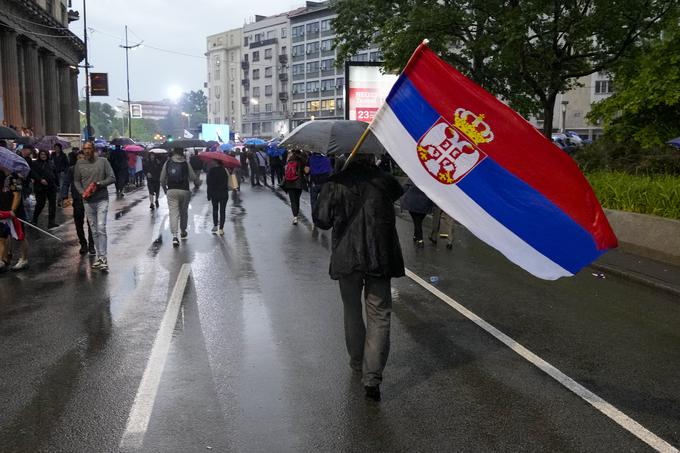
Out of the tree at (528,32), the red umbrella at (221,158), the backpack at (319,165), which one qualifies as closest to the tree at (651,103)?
the tree at (528,32)

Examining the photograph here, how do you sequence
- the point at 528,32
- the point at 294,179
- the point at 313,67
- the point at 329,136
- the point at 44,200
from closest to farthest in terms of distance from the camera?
the point at 329,136 → the point at 44,200 → the point at 294,179 → the point at 528,32 → the point at 313,67

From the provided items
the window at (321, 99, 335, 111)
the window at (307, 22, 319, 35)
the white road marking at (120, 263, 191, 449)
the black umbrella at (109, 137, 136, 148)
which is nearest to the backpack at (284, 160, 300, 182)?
the white road marking at (120, 263, 191, 449)

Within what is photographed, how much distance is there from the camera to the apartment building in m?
119

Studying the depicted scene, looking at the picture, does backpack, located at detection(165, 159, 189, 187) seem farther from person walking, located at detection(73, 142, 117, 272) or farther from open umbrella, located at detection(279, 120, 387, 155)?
open umbrella, located at detection(279, 120, 387, 155)

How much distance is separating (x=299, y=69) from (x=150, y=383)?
101730mm

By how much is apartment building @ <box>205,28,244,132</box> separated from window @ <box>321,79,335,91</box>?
81.8 ft

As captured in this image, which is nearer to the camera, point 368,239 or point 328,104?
point 368,239

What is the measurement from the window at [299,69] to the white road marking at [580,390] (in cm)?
9857

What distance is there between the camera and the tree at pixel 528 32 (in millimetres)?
19469

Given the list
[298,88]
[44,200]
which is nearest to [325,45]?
[298,88]

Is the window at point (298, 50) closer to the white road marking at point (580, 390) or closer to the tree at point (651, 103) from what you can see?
the tree at point (651, 103)

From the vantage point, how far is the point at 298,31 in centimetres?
10200

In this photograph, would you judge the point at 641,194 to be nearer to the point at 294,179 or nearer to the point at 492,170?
the point at 294,179

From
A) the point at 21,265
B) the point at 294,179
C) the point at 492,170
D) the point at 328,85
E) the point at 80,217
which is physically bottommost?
the point at 21,265
